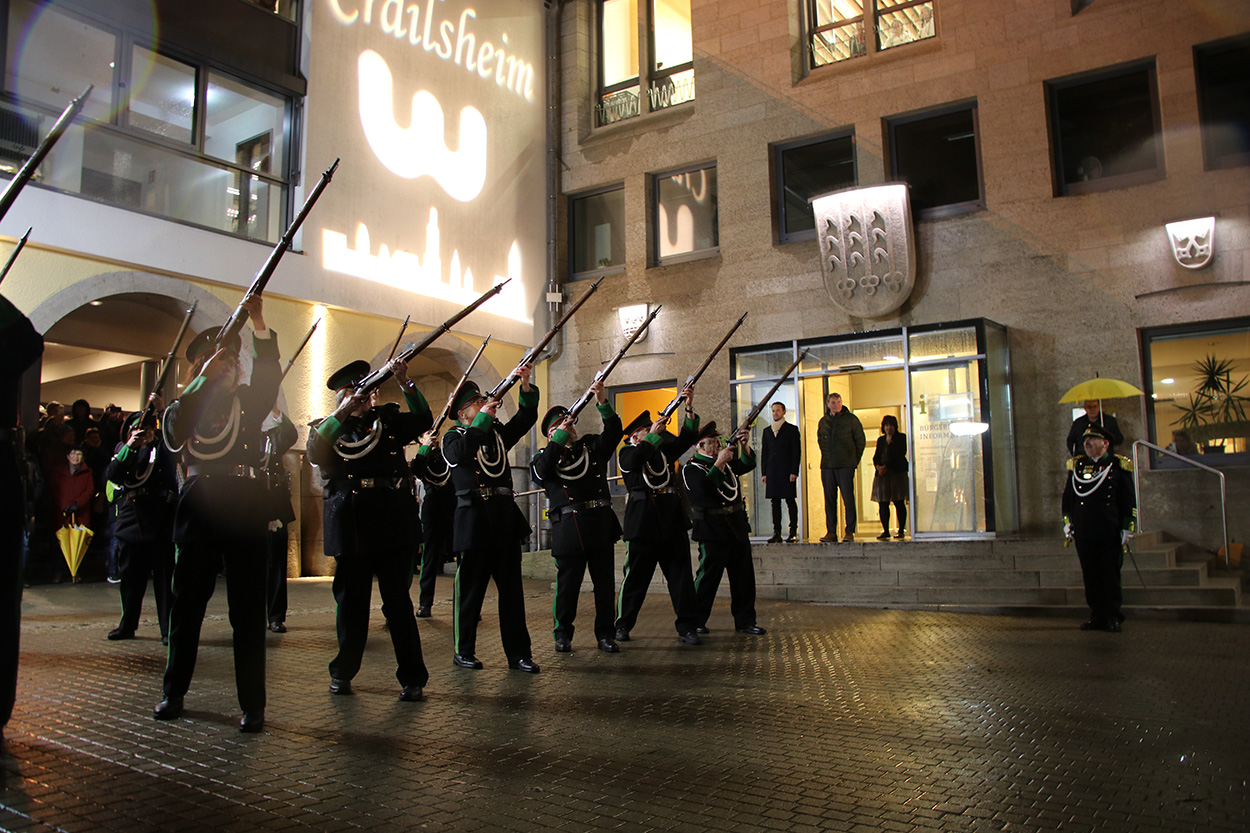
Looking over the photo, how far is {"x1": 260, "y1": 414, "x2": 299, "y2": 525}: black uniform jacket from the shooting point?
545 centimetres

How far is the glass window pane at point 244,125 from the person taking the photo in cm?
1339

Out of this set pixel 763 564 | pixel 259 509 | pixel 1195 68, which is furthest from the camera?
pixel 1195 68

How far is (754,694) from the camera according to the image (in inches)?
216

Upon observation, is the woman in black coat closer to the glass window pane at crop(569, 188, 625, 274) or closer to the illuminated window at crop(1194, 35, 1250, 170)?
the illuminated window at crop(1194, 35, 1250, 170)

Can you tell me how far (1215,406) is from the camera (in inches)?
500

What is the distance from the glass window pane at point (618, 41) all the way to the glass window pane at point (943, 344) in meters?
8.27

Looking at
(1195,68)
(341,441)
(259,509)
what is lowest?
(259,509)

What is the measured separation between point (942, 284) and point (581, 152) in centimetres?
738

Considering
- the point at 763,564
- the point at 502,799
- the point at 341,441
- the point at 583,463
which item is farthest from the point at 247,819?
the point at 763,564

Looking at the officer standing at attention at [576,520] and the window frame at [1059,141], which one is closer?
the officer standing at attention at [576,520]

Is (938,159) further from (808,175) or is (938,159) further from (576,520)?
(576,520)

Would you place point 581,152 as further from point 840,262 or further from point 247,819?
point 247,819

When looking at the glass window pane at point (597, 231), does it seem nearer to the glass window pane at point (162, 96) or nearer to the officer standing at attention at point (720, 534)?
the glass window pane at point (162, 96)

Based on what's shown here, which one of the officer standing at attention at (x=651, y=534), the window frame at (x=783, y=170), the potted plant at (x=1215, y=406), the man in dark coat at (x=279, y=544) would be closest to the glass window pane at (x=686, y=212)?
the window frame at (x=783, y=170)
